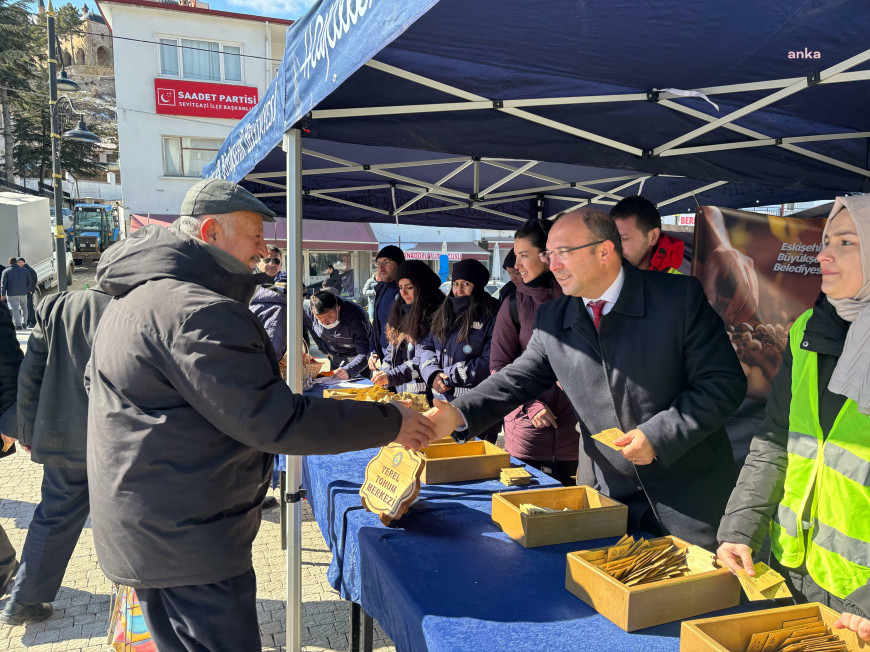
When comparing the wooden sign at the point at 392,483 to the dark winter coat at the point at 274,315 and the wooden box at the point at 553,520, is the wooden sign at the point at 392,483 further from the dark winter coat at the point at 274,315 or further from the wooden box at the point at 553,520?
the dark winter coat at the point at 274,315

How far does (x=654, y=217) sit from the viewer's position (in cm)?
297

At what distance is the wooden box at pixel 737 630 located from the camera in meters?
1.15

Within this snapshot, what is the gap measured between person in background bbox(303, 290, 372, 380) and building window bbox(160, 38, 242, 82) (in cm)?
1815

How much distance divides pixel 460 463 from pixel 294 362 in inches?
32.6

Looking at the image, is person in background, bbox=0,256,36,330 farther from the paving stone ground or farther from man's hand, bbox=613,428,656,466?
man's hand, bbox=613,428,656,466

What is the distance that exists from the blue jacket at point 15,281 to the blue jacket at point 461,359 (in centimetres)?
1406

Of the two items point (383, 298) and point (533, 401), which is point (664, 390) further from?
point (383, 298)

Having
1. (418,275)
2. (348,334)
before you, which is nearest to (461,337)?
(418,275)

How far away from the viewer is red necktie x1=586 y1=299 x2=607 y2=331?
2.06 metres

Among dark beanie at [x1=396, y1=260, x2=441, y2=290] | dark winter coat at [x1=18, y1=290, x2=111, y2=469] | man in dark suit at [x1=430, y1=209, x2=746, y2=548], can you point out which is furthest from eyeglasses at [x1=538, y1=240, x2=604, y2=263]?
dark beanie at [x1=396, y1=260, x2=441, y2=290]

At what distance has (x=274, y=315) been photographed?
4512mm

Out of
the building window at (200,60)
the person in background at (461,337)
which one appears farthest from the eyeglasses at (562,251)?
the building window at (200,60)

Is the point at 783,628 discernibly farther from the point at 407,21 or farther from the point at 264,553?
the point at 264,553

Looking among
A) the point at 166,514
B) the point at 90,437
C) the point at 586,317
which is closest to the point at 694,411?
the point at 586,317
